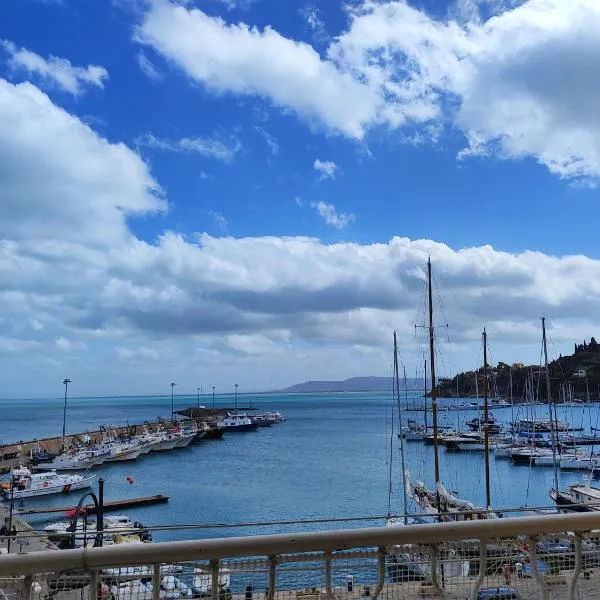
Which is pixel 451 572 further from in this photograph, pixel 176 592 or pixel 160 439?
pixel 160 439

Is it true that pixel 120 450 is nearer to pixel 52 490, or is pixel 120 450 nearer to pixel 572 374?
pixel 52 490

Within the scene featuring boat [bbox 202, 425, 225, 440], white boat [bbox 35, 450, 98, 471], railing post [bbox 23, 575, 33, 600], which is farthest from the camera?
boat [bbox 202, 425, 225, 440]

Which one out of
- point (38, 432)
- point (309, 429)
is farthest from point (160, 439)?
point (38, 432)

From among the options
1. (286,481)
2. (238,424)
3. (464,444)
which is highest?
(238,424)

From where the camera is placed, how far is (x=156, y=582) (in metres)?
2.53

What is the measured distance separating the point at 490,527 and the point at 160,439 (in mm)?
76829

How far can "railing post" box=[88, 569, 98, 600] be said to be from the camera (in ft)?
8.15

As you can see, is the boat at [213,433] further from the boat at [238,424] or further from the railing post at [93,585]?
the railing post at [93,585]

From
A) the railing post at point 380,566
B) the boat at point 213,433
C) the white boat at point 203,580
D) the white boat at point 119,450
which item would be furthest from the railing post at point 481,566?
the boat at point 213,433

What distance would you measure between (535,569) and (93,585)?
196 centimetres

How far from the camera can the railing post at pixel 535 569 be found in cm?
277

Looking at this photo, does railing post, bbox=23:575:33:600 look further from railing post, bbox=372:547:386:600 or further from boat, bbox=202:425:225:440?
boat, bbox=202:425:225:440

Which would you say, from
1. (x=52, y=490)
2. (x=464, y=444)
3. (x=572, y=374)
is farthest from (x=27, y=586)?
(x=572, y=374)

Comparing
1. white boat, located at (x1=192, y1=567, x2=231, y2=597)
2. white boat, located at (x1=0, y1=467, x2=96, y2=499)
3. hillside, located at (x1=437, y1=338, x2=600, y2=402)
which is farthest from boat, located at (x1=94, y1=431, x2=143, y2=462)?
hillside, located at (x1=437, y1=338, x2=600, y2=402)
